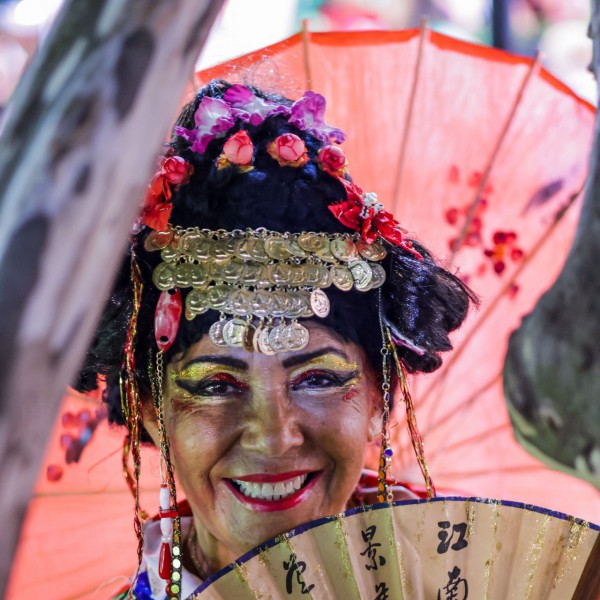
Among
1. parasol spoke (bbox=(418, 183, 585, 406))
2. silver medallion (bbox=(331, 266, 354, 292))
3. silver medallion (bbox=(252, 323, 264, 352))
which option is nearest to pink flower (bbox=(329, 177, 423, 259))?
silver medallion (bbox=(331, 266, 354, 292))

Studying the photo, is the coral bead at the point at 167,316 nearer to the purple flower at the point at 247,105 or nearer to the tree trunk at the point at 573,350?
the purple flower at the point at 247,105

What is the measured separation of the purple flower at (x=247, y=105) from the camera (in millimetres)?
2176

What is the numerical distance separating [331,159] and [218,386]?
0.61 m

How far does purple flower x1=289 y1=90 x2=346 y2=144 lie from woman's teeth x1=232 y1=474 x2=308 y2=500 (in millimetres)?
846

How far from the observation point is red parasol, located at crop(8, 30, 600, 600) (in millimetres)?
2727

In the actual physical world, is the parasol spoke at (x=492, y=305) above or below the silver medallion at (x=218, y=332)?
above

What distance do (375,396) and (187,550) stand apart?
2.20 ft

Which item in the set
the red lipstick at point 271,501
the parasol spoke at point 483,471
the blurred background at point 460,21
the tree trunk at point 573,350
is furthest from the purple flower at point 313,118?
the blurred background at point 460,21

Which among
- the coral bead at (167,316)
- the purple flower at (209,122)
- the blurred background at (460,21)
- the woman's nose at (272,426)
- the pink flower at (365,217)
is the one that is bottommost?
the woman's nose at (272,426)

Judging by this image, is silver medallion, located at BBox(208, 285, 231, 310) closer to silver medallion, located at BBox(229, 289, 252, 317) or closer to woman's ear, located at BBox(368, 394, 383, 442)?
silver medallion, located at BBox(229, 289, 252, 317)

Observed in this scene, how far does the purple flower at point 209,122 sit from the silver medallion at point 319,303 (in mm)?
458

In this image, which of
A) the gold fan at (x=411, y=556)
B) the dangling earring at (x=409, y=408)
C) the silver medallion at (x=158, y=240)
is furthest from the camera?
the dangling earring at (x=409, y=408)

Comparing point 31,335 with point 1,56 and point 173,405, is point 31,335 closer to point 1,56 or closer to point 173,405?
point 173,405

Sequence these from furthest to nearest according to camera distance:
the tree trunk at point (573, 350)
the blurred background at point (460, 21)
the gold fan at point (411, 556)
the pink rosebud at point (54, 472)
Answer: the blurred background at point (460, 21)
the pink rosebud at point (54, 472)
the gold fan at point (411, 556)
the tree trunk at point (573, 350)
